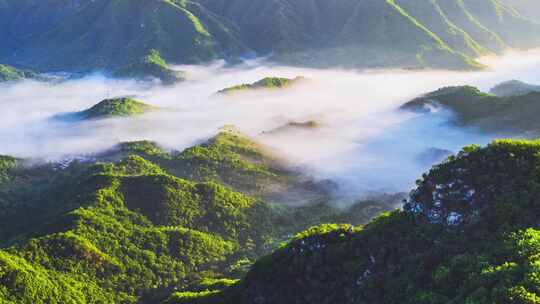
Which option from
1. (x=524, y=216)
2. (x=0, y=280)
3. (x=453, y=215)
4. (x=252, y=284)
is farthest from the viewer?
(x=0, y=280)

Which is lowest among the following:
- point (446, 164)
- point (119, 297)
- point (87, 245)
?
point (119, 297)

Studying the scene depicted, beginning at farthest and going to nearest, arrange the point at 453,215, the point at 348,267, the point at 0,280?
the point at 0,280
the point at 348,267
the point at 453,215

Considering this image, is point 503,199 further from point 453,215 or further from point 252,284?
point 252,284

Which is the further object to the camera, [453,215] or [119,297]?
[119,297]

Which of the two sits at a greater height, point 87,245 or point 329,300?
point 87,245

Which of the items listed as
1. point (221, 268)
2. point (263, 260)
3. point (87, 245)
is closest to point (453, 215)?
point (263, 260)

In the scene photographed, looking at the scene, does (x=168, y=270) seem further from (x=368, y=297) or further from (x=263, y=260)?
(x=368, y=297)
